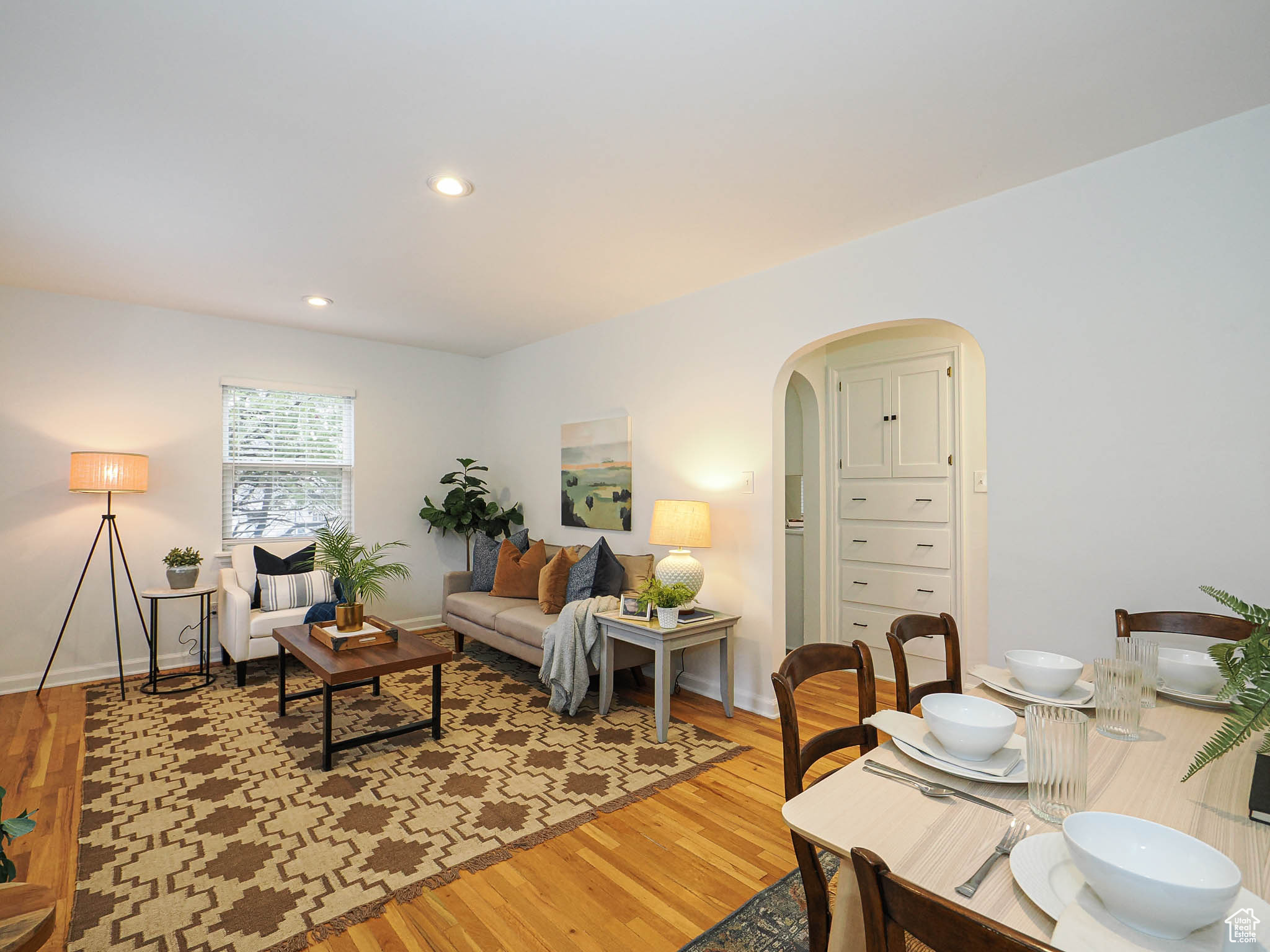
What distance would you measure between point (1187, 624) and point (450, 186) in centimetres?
320

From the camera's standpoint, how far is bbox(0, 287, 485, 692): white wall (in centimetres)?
421

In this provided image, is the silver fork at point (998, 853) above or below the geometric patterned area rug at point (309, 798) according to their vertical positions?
above

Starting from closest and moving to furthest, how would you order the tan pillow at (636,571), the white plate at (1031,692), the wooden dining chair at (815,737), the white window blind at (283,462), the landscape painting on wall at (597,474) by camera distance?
the wooden dining chair at (815,737)
the white plate at (1031,692)
the tan pillow at (636,571)
the landscape painting on wall at (597,474)
the white window blind at (283,462)

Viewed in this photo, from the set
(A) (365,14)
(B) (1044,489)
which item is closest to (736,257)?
(B) (1044,489)

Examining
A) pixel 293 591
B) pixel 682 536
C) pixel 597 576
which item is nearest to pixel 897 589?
pixel 682 536

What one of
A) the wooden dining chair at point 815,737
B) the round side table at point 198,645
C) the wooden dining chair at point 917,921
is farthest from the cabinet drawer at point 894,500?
the round side table at point 198,645

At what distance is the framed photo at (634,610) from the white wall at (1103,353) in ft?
2.46

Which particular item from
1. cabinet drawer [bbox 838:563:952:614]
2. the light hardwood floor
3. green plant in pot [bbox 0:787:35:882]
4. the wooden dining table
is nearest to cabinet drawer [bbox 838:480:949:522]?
cabinet drawer [bbox 838:563:952:614]

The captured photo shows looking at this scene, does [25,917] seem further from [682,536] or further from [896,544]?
[896,544]

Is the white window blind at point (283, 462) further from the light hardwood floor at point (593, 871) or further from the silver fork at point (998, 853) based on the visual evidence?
the silver fork at point (998, 853)

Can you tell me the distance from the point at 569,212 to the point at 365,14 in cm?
132

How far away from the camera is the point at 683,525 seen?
382 centimetres

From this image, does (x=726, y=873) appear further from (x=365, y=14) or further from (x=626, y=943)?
(x=365, y=14)

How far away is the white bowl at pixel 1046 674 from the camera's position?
1631 millimetres
